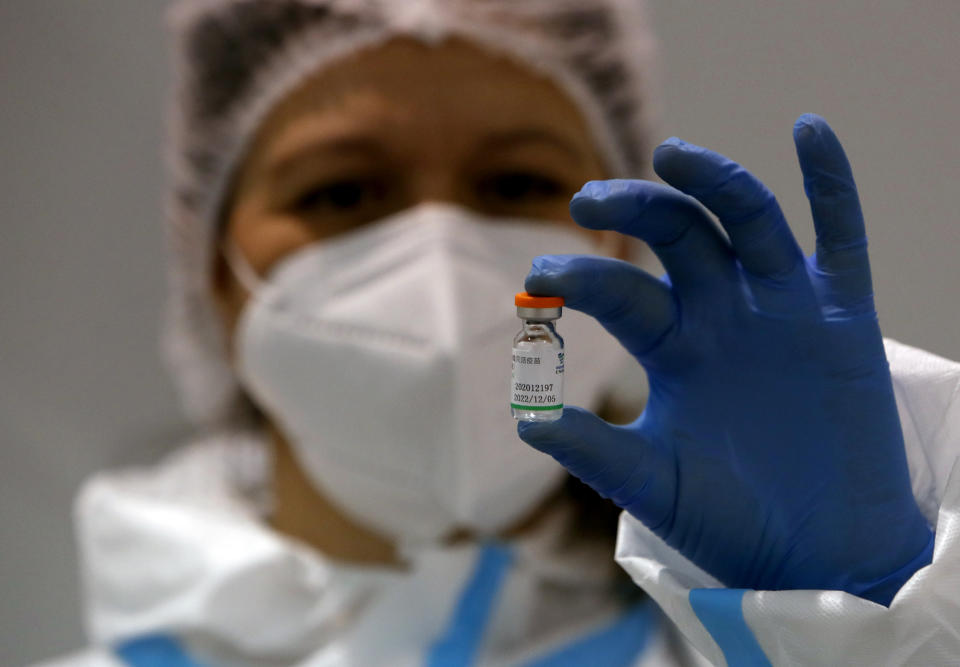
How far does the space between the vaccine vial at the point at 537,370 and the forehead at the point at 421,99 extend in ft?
2.17

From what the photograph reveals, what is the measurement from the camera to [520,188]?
3.94 feet

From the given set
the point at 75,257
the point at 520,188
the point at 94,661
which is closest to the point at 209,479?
the point at 94,661

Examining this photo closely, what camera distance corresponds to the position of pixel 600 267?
557 mm

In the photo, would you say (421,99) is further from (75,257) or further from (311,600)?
(75,257)

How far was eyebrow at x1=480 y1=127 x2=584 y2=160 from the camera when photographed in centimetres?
115

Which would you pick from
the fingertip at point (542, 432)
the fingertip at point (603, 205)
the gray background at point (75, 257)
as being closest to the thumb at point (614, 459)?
the fingertip at point (542, 432)

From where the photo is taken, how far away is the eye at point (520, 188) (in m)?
1.18

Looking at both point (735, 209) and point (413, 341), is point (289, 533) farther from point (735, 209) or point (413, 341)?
point (735, 209)

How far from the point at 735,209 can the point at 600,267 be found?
11 centimetres

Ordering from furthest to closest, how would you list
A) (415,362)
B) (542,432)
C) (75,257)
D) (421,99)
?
(75,257), (421,99), (415,362), (542,432)

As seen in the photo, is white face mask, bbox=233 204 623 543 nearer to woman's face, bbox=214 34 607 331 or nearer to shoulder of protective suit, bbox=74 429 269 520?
woman's face, bbox=214 34 607 331

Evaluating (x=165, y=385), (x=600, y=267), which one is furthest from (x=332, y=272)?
(x=165, y=385)

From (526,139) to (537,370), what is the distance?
719 millimetres

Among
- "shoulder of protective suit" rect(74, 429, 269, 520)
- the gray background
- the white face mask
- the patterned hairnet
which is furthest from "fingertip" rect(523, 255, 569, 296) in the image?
"shoulder of protective suit" rect(74, 429, 269, 520)
